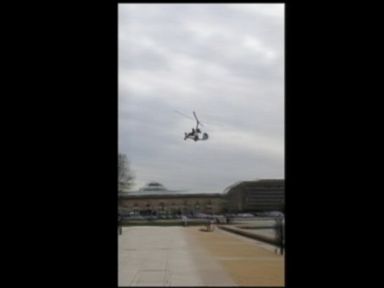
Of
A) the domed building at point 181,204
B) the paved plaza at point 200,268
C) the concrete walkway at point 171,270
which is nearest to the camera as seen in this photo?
the concrete walkway at point 171,270

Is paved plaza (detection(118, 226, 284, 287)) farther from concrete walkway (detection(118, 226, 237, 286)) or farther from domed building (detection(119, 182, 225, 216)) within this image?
domed building (detection(119, 182, 225, 216))

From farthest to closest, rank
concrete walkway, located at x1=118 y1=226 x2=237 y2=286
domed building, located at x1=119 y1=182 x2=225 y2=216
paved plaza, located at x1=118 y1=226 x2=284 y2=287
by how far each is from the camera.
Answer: domed building, located at x1=119 y1=182 x2=225 y2=216, paved plaza, located at x1=118 y1=226 x2=284 y2=287, concrete walkway, located at x1=118 y1=226 x2=237 y2=286

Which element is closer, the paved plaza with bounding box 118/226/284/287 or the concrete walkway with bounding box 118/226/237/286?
the concrete walkway with bounding box 118/226/237/286

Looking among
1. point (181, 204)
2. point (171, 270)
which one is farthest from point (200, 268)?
point (181, 204)

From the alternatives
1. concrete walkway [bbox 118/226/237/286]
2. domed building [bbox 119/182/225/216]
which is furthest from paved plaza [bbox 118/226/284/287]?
domed building [bbox 119/182/225/216]

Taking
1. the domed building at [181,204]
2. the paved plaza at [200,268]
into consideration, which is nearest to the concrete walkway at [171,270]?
the paved plaza at [200,268]

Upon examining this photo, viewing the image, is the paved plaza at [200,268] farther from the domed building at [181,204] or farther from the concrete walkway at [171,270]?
the domed building at [181,204]

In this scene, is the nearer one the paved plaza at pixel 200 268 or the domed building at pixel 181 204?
the paved plaza at pixel 200 268
